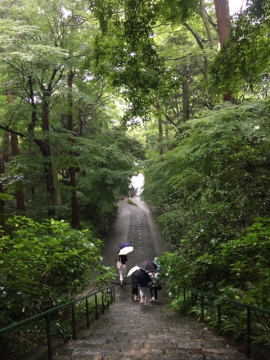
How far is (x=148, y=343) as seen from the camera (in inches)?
162

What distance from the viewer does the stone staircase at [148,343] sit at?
3.32 metres

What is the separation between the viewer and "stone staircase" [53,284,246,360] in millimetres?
3320

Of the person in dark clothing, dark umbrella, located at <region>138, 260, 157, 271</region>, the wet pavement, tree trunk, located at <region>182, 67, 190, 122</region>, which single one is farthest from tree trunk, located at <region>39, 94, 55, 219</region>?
tree trunk, located at <region>182, 67, 190, 122</region>

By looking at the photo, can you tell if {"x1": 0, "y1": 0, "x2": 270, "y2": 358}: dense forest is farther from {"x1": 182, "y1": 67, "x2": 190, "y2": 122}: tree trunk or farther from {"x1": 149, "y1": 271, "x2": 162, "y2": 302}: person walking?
{"x1": 182, "y1": 67, "x2": 190, "y2": 122}: tree trunk

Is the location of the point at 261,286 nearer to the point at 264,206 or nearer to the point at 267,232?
the point at 267,232

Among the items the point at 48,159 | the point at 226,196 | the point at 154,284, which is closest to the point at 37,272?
the point at 226,196

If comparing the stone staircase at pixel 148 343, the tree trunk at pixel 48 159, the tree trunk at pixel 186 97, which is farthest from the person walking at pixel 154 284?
the tree trunk at pixel 186 97

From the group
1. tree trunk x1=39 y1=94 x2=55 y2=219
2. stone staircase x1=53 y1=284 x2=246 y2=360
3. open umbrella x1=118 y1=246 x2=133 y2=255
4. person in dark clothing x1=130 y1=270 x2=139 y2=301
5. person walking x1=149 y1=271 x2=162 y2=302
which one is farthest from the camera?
open umbrella x1=118 y1=246 x2=133 y2=255

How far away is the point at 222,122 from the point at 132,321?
213 inches

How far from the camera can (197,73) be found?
17.1 meters

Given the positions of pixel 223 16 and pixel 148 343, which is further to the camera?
pixel 223 16

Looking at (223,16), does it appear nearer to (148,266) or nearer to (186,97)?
(148,266)

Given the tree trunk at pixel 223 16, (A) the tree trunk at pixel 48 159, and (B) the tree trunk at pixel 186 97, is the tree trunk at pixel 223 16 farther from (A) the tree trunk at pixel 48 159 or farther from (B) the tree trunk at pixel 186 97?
(B) the tree trunk at pixel 186 97

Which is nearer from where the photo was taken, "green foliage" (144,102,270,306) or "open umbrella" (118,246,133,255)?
"green foliage" (144,102,270,306)
